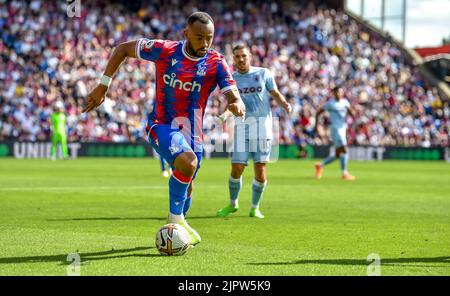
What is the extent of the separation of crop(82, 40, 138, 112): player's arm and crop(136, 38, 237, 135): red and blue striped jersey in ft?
0.33

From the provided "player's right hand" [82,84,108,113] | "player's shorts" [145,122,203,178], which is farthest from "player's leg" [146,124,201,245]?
"player's right hand" [82,84,108,113]

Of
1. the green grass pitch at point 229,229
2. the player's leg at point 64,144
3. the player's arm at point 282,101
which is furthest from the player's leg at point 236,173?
the player's leg at point 64,144

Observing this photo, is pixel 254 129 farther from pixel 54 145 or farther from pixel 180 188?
pixel 54 145

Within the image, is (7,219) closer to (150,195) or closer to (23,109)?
(150,195)

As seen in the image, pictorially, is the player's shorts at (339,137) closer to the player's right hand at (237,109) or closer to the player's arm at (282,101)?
the player's arm at (282,101)

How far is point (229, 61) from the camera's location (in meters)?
44.5

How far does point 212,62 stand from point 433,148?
37.3m

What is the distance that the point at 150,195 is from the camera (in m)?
18.2

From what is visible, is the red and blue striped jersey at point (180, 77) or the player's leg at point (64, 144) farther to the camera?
the player's leg at point (64, 144)

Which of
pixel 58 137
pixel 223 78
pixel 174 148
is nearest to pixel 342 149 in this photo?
pixel 58 137

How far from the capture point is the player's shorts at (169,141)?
9.63 meters

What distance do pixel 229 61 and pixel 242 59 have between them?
3065 centimetres

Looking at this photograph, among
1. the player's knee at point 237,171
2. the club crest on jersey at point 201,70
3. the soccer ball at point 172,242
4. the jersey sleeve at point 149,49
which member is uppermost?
the jersey sleeve at point 149,49

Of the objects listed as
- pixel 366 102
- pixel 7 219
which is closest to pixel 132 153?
pixel 366 102
